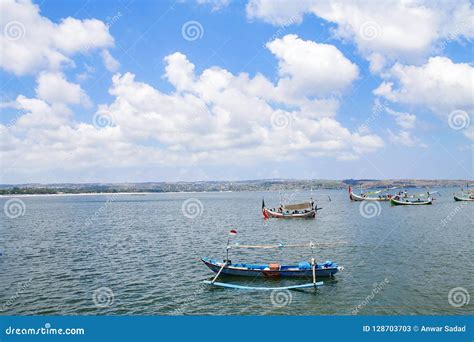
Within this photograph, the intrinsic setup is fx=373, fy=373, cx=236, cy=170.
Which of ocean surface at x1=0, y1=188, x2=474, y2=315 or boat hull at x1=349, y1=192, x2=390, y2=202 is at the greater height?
boat hull at x1=349, y1=192, x2=390, y2=202

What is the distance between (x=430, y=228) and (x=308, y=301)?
49083 mm

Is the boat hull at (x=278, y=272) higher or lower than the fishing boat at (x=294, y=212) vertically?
lower

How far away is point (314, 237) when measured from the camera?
6400 centimetres

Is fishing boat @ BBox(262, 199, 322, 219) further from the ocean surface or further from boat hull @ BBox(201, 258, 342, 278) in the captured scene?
boat hull @ BBox(201, 258, 342, 278)

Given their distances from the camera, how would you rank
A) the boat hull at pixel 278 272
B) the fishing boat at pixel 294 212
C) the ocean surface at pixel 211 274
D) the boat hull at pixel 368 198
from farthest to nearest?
the boat hull at pixel 368 198 → the fishing boat at pixel 294 212 → the boat hull at pixel 278 272 → the ocean surface at pixel 211 274

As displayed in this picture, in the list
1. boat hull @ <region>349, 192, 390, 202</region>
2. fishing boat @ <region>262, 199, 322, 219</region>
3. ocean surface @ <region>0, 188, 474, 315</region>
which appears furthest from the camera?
boat hull @ <region>349, 192, 390, 202</region>

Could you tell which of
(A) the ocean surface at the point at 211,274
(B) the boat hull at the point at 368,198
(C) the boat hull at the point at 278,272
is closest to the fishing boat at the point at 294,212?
(A) the ocean surface at the point at 211,274

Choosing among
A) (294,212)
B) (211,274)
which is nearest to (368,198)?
(294,212)

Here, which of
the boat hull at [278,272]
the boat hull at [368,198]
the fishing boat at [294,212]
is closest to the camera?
the boat hull at [278,272]

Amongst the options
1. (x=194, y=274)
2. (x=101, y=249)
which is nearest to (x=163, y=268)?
(x=194, y=274)

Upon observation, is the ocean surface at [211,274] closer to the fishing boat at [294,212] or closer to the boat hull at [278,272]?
the boat hull at [278,272]

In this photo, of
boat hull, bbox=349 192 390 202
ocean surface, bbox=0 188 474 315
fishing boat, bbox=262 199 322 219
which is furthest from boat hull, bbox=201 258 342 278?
boat hull, bbox=349 192 390 202

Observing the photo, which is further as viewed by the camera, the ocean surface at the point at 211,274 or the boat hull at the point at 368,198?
the boat hull at the point at 368,198

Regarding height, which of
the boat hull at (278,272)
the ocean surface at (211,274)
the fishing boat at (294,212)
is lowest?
the ocean surface at (211,274)
